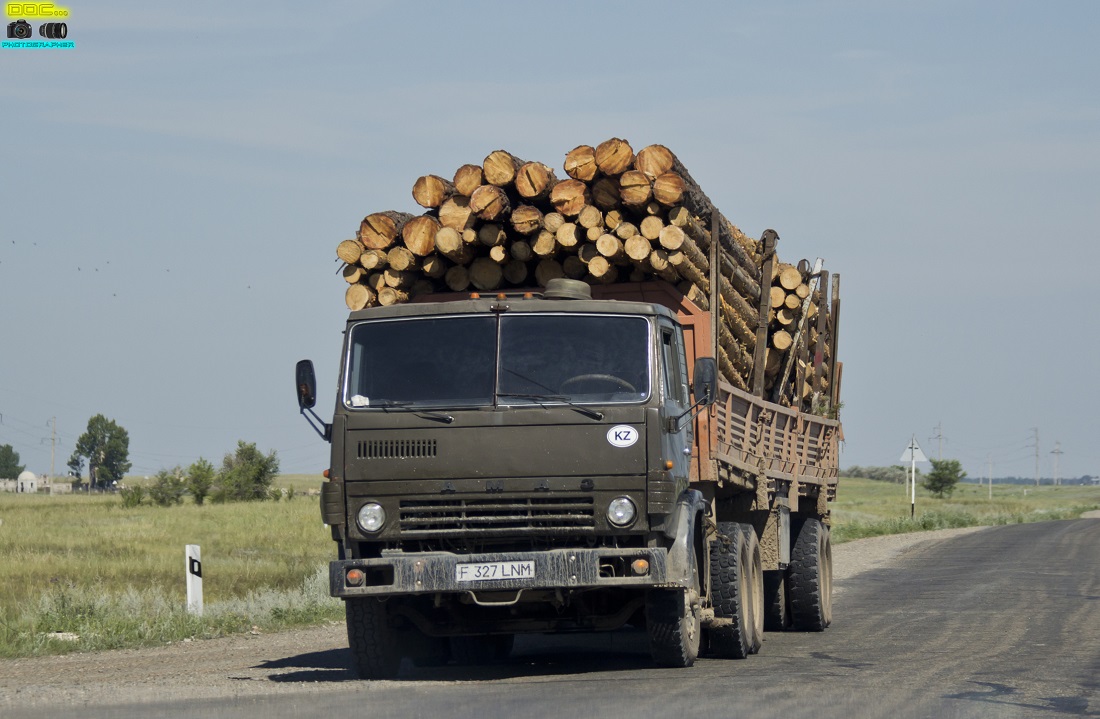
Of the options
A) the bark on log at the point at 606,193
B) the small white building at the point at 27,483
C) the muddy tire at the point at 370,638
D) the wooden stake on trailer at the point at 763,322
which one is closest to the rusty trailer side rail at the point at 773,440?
the wooden stake on trailer at the point at 763,322

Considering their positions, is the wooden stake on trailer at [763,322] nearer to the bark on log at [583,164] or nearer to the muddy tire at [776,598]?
the muddy tire at [776,598]

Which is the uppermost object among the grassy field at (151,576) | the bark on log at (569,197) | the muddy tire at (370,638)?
the bark on log at (569,197)

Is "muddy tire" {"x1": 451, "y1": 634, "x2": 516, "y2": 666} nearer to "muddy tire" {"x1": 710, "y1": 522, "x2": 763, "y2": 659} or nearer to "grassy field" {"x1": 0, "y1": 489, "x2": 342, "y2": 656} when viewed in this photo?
"muddy tire" {"x1": 710, "y1": 522, "x2": 763, "y2": 659}

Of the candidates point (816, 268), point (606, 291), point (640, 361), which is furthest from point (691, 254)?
point (816, 268)

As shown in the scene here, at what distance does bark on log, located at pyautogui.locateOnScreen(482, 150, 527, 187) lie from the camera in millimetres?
11656

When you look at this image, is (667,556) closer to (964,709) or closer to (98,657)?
(964,709)

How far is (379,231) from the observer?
38.3 feet

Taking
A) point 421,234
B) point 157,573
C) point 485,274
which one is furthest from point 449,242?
point 157,573

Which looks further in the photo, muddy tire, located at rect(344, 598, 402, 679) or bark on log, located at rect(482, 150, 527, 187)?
bark on log, located at rect(482, 150, 527, 187)

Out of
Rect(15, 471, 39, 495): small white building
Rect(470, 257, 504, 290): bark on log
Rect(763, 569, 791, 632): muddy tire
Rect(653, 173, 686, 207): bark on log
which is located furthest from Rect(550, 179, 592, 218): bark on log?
Rect(15, 471, 39, 495): small white building

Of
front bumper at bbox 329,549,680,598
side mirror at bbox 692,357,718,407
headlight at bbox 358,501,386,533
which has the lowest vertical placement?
front bumper at bbox 329,549,680,598

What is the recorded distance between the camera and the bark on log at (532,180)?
11.6m

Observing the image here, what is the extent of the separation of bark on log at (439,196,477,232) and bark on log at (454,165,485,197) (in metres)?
0.08

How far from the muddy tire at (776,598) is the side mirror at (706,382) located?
467 centimetres
